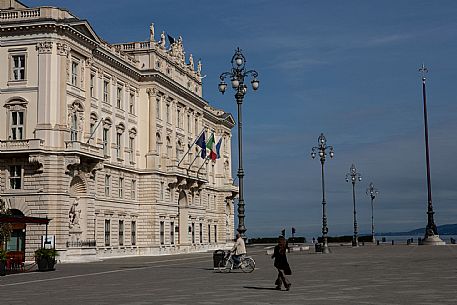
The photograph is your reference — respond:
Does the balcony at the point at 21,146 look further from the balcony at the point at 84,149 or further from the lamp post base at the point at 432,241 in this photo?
the lamp post base at the point at 432,241

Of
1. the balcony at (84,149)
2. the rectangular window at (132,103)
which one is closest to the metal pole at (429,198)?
the rectangular window at (132,103)

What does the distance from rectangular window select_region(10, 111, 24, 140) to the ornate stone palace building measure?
0.08 meters

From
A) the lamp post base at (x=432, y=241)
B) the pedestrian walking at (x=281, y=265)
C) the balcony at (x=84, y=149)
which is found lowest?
the lamp post base at (x=432, y=241)

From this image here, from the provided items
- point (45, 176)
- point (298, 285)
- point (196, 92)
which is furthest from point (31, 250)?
point (196, 92)

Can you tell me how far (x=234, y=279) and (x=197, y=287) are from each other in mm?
4437

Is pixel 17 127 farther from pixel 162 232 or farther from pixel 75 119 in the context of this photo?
pixel 162 232

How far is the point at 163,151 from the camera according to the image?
7369cm

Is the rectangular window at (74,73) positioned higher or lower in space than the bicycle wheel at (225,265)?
higher

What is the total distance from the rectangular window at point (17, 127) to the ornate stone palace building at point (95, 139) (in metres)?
0.08

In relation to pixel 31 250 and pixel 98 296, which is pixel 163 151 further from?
pixel 98 296

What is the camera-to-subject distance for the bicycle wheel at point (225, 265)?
1415 inches

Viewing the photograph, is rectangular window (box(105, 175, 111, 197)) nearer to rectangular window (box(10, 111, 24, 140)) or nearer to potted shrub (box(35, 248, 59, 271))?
rectangular window (box(10, 111, 24, 140))

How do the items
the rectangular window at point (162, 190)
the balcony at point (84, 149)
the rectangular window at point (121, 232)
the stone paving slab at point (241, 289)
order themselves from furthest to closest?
the rectangular window at point (162, 190) → the rectangular window at point (121, 232) → the balcony at point (84, 149) → the stone paving slab at point (241, 289)

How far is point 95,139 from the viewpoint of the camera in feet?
198
